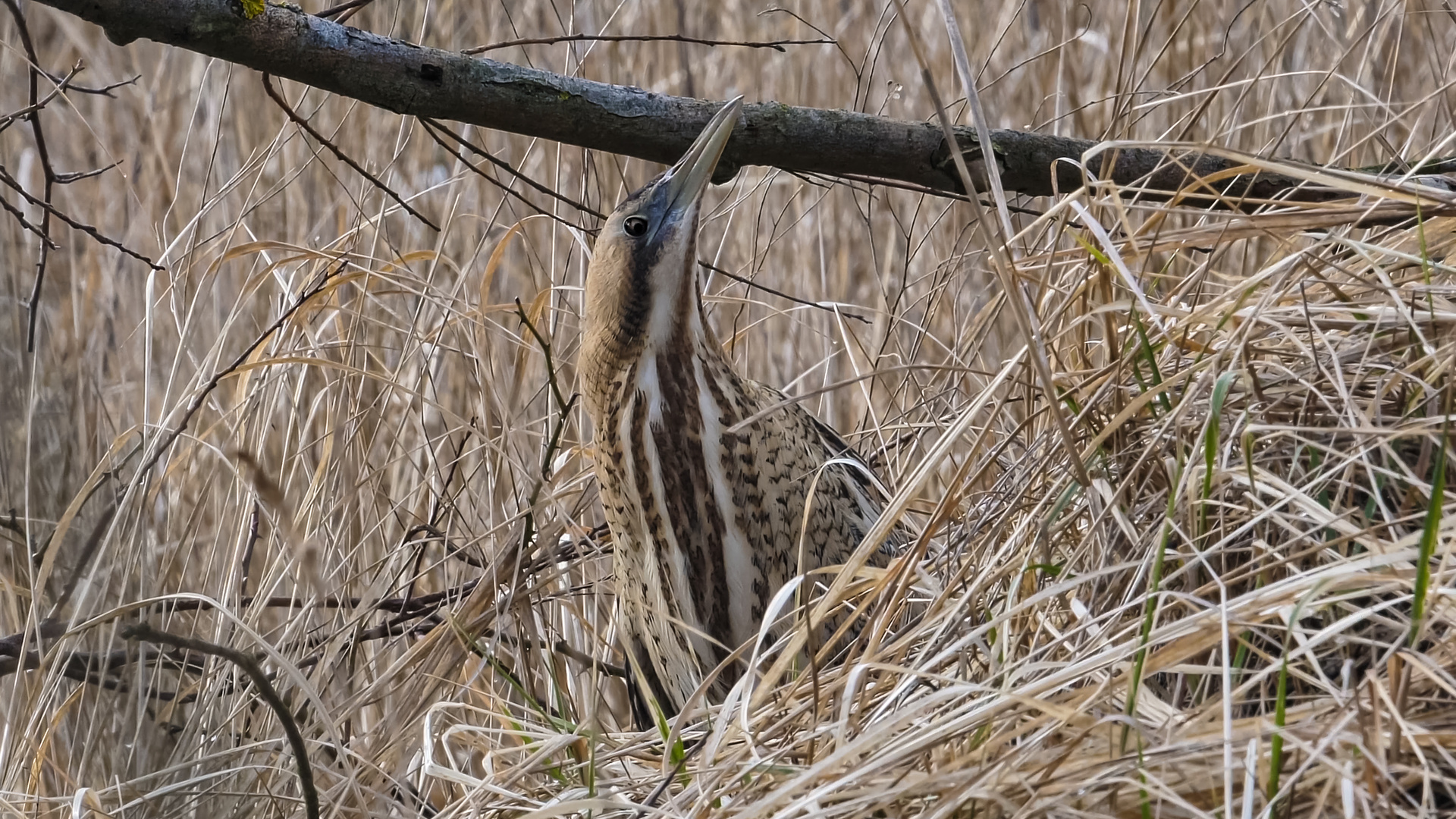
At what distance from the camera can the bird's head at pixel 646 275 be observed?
6.03ft

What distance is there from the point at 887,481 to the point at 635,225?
58 centimetres

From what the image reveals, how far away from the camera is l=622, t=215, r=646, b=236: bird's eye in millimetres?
1857

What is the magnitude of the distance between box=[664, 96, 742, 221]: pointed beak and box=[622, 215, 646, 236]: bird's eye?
37 mm

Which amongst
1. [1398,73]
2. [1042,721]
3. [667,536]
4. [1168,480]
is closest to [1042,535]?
[1168,480]

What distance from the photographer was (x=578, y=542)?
2137 mm

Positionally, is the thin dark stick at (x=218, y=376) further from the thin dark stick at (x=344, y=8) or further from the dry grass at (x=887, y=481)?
the thin dark stick at (x=344, y=8)

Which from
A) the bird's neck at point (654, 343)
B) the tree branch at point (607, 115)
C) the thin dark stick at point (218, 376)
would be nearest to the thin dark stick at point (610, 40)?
the tree branch at point (607, 115)

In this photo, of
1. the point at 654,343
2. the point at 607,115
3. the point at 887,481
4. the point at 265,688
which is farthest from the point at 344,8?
the point at 887,481

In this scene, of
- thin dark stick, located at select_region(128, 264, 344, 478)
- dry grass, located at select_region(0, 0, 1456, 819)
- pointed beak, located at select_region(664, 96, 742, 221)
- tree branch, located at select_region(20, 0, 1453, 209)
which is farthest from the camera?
thin dark stick, located at select_region(128, 264, 344, 478)

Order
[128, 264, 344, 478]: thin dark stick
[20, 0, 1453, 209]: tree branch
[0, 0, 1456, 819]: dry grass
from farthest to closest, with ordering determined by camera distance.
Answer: [128, 264, 344, 478]: thin dark stick < [20, 0, 1453, 209]: tree branch < [0, 0, 1456, 819]: dry grass

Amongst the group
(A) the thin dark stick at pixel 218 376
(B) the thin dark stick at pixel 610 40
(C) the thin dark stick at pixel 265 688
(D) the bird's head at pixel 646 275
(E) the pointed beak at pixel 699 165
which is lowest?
(C) the thin dark stick at pixel 265 688

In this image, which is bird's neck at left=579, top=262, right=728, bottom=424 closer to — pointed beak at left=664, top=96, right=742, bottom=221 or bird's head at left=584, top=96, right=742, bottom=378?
bird's head at left=584, top=96, right=742, bottom=378

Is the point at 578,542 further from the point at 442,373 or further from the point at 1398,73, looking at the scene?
the point at 1398,73

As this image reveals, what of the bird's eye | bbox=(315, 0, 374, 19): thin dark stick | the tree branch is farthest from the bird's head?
bbox=(315, 0, 374, 19): thin dark stick
